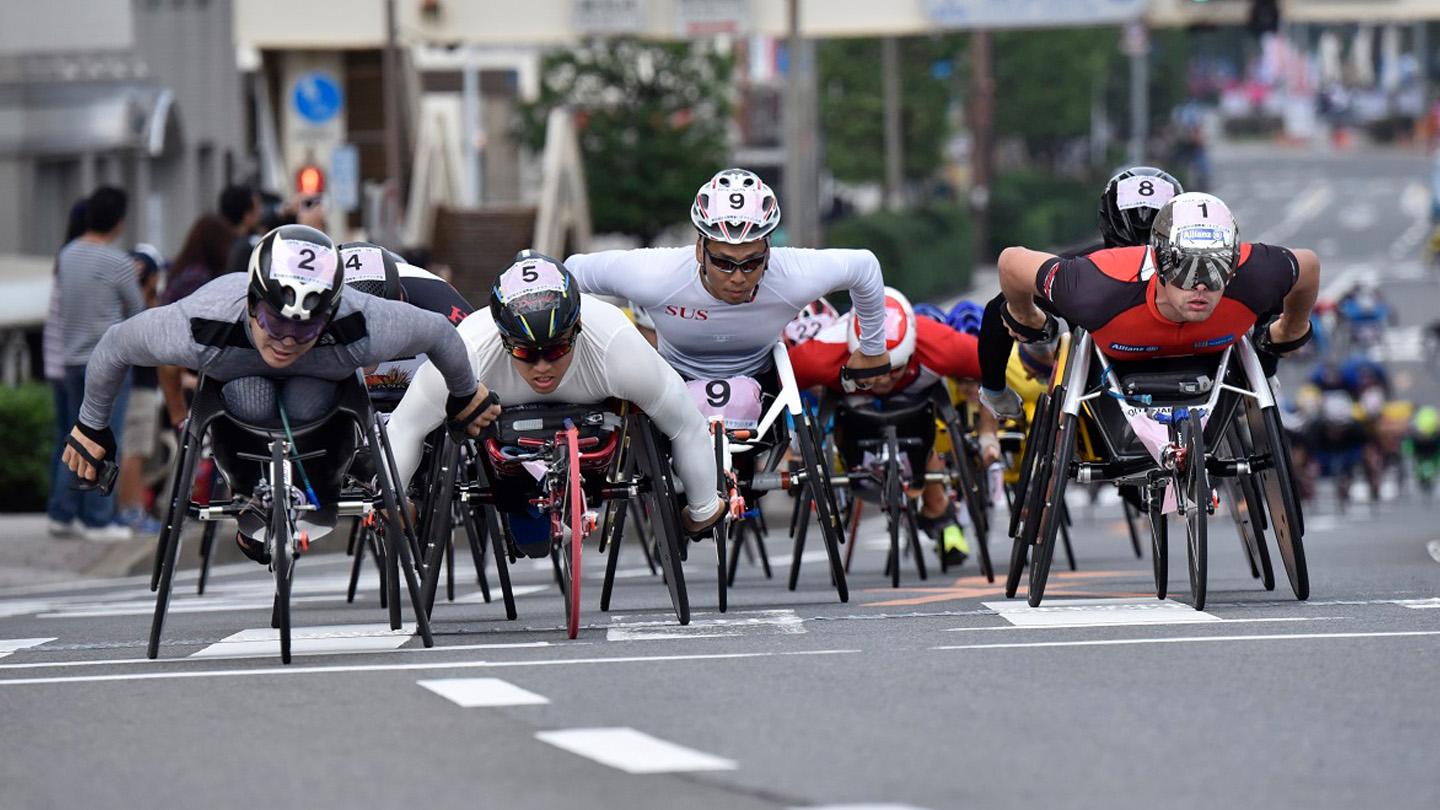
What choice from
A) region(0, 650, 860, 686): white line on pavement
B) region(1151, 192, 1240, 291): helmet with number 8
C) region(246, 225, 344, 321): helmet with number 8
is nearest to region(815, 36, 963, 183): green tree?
region(1151, 192, 1240, 291): helmet with number 8

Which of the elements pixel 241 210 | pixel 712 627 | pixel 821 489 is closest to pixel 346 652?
pixel 712 627

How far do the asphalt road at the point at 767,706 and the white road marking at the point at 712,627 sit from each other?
4 centimetres

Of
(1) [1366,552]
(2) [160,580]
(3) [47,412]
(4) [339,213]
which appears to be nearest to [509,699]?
(2) [160,580]

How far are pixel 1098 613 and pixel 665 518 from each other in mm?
1617

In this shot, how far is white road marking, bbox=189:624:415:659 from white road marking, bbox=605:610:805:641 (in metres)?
0.79

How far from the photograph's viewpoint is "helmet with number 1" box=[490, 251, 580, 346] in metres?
10.9

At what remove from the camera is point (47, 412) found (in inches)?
916

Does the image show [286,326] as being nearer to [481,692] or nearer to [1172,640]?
[481,692]

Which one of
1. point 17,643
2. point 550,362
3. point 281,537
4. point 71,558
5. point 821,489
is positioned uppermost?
point 550,362

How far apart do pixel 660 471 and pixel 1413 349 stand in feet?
178

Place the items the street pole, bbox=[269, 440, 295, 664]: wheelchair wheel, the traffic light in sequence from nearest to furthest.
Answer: bbox=[269, 440, 295, 664]: wheelchair wheel
the traffic light
the street pole

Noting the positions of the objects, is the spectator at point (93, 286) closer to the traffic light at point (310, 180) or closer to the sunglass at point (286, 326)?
the traffic light at point (310, 180)

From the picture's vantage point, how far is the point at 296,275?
10.1 m

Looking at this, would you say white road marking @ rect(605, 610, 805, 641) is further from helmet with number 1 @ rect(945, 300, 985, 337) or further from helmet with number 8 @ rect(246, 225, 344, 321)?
helmet with number 1 @ rect(945, 300, 985, 337)
